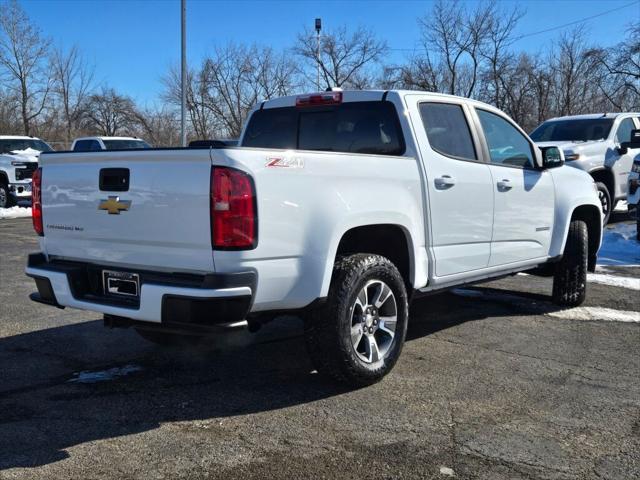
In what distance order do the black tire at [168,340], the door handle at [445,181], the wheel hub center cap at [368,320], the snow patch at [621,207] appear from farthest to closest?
the snow patch at [621,207], the black tire at [168,340], the door handle at [445,181], the wheel hub center cap at [368,320]

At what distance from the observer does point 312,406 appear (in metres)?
3.89

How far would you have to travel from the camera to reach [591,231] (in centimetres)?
688

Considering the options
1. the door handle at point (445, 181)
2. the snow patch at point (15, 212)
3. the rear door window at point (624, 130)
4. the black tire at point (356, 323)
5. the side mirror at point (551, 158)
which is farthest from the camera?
the snow patch at point (15, 212)

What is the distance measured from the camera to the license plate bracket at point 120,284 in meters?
3.76

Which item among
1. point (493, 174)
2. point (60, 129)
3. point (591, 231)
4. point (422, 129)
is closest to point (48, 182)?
point (422, 129)

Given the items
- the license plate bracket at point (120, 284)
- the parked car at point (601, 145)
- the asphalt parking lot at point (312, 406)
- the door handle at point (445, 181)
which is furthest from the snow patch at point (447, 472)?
the parked car at point (601, 145)

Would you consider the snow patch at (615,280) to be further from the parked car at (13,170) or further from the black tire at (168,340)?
the parked car at (13,170)

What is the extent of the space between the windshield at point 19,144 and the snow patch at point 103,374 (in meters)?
15.7

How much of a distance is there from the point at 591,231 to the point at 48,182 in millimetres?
5385

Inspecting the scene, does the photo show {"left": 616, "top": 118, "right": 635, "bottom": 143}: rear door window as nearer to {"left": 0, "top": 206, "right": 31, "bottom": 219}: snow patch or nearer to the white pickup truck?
the white pickup truck

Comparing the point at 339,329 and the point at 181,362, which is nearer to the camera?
the point at 339,329

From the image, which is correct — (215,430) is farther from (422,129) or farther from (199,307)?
(422,129)

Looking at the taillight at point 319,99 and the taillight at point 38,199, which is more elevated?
the taillight at point 319,99

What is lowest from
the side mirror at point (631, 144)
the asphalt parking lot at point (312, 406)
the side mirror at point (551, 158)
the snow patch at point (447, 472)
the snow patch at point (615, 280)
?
the snow patch at point (447, 472)
